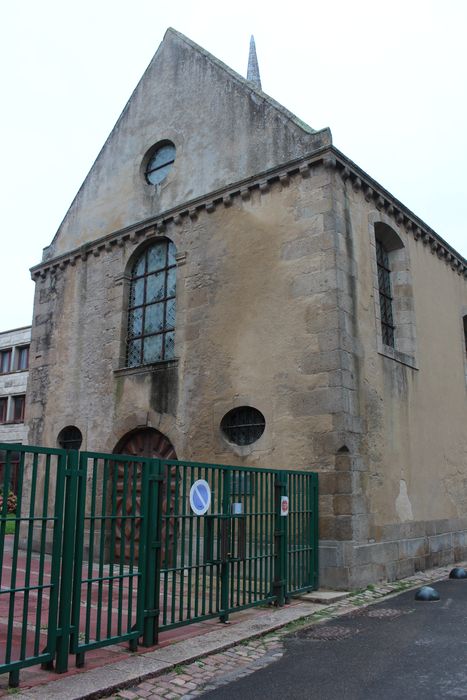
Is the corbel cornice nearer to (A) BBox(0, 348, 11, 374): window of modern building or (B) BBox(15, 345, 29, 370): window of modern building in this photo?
(B) BBox(15, 345, 29, 370): window of modern building

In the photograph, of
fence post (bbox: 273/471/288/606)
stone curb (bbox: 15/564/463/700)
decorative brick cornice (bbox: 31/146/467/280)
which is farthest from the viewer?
decorative brick cornice (bbox: 31/146/467/280)

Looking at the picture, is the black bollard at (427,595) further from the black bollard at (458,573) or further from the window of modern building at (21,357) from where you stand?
the window of modern building at (21,357)

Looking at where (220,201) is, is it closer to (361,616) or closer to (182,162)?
(182,162)

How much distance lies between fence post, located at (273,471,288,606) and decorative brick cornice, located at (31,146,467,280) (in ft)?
17.5

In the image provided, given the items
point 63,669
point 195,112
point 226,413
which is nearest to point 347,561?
point 226,413

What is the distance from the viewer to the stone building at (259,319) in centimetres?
977

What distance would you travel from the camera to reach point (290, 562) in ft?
27.1

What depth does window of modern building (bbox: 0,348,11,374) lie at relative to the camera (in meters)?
Result: 34.2

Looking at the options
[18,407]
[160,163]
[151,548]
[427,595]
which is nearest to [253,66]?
[160,163]

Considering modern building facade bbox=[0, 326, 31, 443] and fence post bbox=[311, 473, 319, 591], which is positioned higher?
modern building facade bbox=[0, 326, 31, 443]

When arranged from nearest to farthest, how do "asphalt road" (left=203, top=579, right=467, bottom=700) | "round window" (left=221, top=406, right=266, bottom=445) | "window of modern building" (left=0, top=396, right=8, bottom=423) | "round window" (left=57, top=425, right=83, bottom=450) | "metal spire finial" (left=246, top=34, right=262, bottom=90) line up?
"asphalt road" (left=203, top=579, right=467, bottom=700) < "round window" (left=221, top=406, right=266, bottom=445) < "round window" (left=57, top=425, right=83, bottom=450) < "metal spire finial" (left=246, top=34, right=262, bottom=90) < "window of modern building" (left=0, top=396, right=8, bottom=423)

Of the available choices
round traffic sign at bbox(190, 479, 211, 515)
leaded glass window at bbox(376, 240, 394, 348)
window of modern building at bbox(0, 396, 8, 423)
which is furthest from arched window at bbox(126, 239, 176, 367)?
window of modern building at bbox(0, 396, 8, 423)

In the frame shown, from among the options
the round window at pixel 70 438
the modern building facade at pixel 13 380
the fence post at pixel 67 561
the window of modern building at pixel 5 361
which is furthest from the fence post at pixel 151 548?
the window of modern building at pixel 5 361

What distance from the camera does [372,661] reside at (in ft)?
18.1
